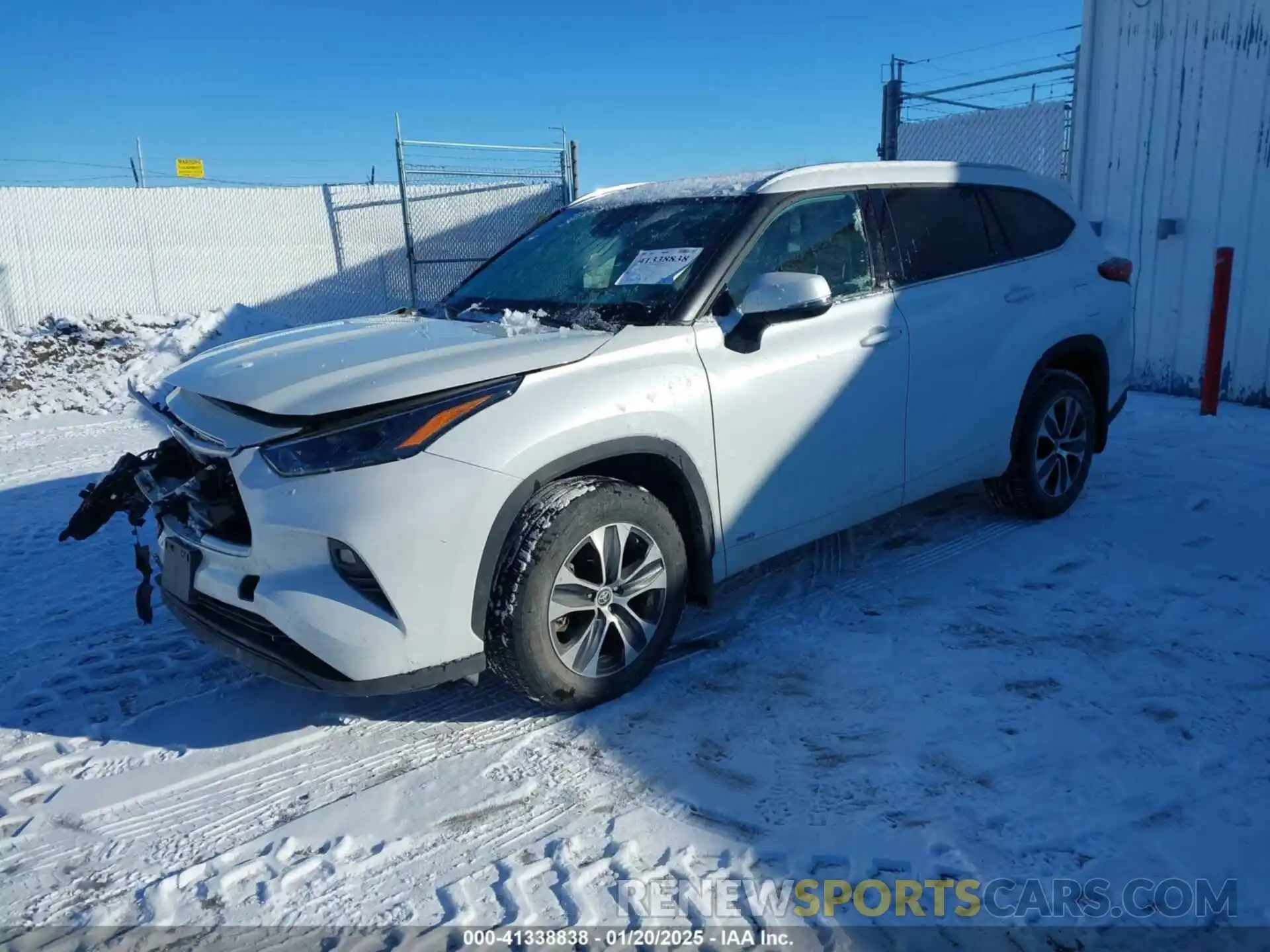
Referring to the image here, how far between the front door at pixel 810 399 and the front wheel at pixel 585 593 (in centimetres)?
34

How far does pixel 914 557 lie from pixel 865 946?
2.60m

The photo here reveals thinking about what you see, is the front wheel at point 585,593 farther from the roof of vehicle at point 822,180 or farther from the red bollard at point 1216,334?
the red bollard at point 1216,334

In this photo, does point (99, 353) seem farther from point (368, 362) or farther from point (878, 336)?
point (878, 336)

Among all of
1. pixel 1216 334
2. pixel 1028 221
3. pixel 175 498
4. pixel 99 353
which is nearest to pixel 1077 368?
pixel 1028 221

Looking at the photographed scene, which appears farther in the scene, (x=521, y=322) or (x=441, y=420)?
(x=521, y=322)

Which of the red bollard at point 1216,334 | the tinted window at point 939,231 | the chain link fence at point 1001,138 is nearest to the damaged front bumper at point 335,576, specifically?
the tinted window at point 939,231

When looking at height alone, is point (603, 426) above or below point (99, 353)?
above

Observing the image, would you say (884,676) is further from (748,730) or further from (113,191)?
(113,191)

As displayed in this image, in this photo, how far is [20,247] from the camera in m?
12.8

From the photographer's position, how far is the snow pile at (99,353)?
31.4ft

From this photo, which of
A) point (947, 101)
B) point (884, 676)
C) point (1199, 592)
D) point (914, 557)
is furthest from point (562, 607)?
point (947, 101)

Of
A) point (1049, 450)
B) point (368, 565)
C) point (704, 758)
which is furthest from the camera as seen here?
point (1049, 450)

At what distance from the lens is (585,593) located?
3.13 metres

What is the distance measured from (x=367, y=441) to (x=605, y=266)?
4.85 feet
